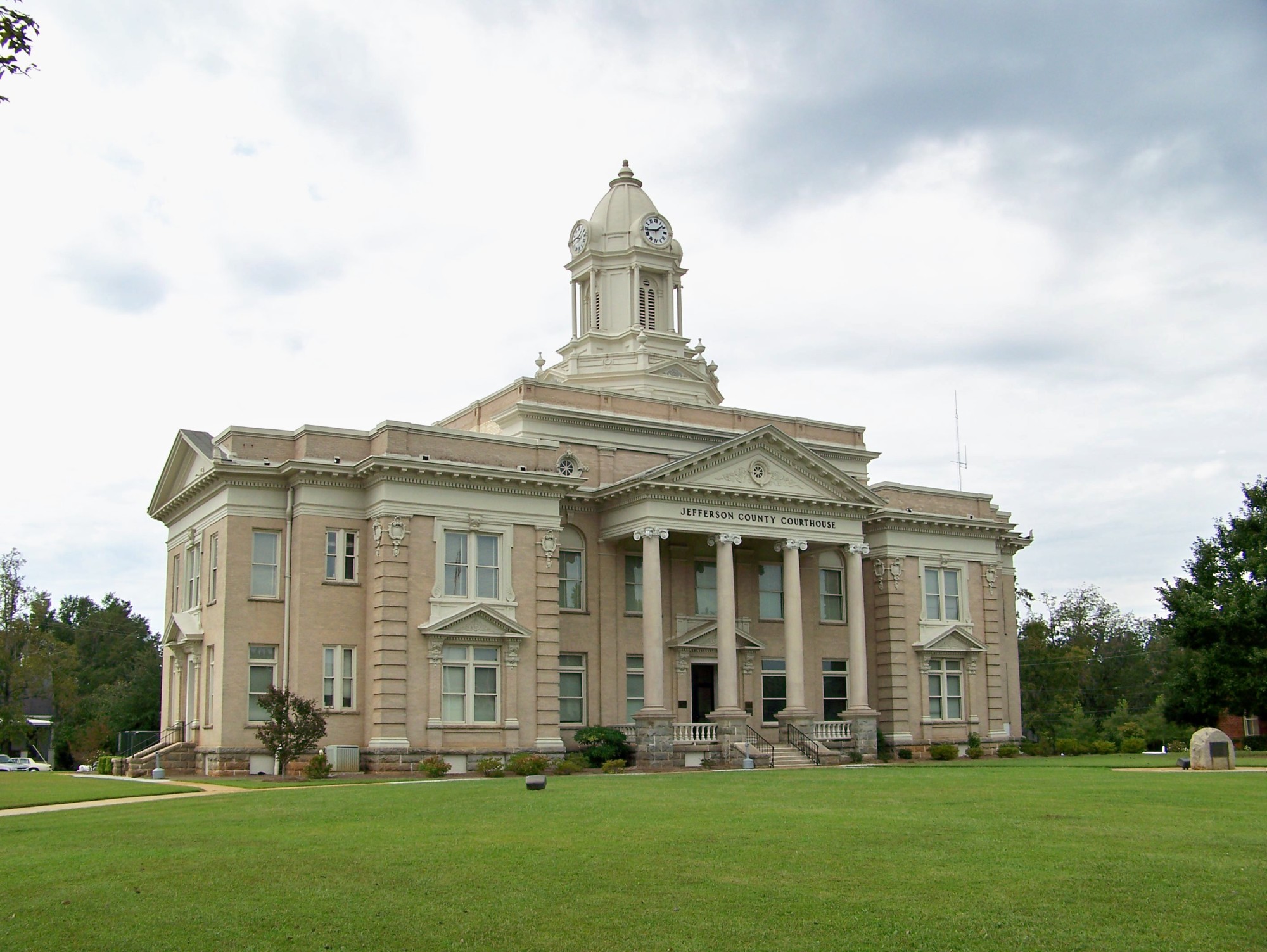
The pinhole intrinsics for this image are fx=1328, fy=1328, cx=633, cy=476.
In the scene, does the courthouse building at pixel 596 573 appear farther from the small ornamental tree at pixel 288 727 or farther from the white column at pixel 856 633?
the small ornamental tree at pixel 288 727

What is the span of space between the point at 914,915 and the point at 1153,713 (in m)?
52.2

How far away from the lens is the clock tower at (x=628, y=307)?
5606 cm

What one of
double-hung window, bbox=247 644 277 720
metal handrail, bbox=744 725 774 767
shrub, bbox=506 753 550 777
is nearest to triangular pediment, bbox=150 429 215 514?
double-hung window, bbox=247 644 277 720

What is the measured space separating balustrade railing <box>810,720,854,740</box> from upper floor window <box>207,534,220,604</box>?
2132cm

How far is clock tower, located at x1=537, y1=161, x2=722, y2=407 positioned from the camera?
56.1 m

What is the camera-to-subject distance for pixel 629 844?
18672mm

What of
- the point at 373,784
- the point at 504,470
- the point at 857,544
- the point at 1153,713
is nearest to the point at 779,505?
the point at 857,544

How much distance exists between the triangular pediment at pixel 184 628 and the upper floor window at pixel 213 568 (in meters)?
1.35

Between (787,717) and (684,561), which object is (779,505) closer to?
(684,561)

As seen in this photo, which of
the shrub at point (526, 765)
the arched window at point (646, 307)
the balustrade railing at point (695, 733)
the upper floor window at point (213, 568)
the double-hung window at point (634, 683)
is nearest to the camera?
the shrub at point (526, 765)

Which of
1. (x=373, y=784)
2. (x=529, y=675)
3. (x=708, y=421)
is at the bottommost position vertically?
(x=373, y=784)

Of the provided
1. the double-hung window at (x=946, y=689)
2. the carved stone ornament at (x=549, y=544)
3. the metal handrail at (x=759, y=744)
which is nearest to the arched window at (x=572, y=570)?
the carved stone ornament at (x=549, y=544)

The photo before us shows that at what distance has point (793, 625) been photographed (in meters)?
48.8

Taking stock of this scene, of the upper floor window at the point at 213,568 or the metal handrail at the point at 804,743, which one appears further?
the metal handrail at the point at 804,743
